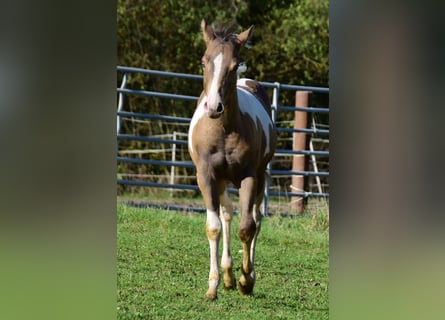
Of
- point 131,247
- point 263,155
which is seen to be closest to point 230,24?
point 263,155

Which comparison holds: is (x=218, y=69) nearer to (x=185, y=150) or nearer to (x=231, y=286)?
(x=231, y=286)

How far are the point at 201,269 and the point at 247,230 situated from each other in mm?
1012

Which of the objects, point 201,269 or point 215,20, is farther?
point 215,20

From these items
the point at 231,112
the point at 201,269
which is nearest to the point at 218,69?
the point at 231,112

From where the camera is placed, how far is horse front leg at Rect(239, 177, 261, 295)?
13.4 feet

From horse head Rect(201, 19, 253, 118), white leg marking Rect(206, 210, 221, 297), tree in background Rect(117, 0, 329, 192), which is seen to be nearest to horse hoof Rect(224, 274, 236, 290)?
white leg marking Rect(206, 210, 221, 297)

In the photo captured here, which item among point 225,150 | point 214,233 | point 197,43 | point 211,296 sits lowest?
point 211,296

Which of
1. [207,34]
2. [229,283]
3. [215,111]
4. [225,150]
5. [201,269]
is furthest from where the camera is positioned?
[201,269]

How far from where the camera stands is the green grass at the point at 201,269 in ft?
12.6

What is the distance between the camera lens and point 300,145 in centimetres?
874
